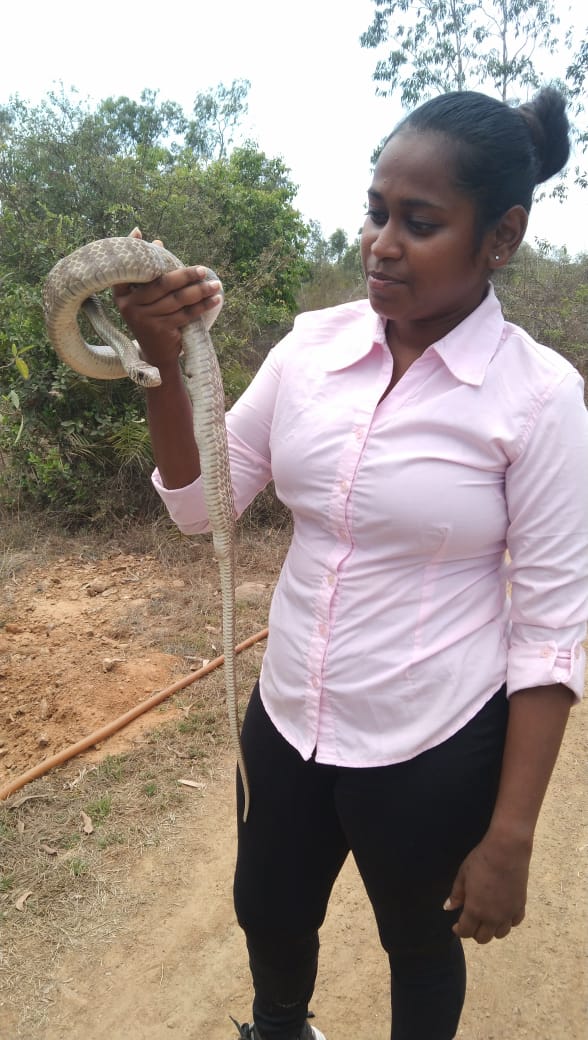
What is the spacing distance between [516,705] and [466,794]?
0.18 m

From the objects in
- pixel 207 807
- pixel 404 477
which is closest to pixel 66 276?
pixel 404 477

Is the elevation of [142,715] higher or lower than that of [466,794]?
lower

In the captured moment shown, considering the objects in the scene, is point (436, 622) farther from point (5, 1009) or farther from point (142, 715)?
point (142, 715)

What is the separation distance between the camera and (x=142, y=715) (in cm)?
374

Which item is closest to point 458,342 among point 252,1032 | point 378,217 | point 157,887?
point 378,217

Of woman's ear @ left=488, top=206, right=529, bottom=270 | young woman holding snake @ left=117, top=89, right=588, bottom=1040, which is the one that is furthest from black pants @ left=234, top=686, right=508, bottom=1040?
woman's ear @ left=488, top=206, right=529, bottom=270

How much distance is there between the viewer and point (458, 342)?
4.19 ft

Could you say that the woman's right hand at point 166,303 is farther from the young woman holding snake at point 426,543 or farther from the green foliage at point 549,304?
the green foliage at point 549,304

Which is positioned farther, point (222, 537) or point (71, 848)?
point (71, 848)

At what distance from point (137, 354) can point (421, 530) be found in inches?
25.9

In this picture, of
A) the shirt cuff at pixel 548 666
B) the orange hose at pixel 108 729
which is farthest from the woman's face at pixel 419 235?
the orange hose at pixel 108 729

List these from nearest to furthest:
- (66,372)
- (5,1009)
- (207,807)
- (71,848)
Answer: (5,1009)
(71,848)
(207,807)
(66,372)

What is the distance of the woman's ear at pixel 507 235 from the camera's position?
125 cm

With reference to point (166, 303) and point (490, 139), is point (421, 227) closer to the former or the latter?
point (490, 139)
